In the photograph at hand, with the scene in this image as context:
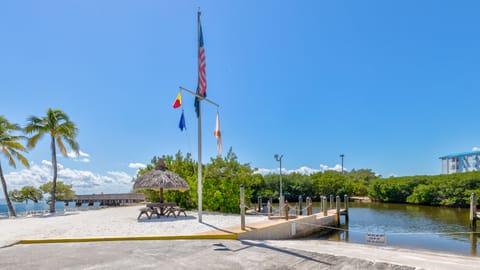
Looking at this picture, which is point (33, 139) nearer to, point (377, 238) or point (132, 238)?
point (132, 238)

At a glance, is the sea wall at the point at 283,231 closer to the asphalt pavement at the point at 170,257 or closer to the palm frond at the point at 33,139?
the asphalt pavement at the point at 170,257

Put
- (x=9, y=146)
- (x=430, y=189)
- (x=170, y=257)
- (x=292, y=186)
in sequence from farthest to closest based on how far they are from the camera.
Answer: (x=292, y=186) < (x=430, y=189) < (x=9, y=146) < (x=170, y=257)

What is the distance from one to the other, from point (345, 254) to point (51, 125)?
22226 millimetres

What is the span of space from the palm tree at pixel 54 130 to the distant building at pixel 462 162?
88682 millimetres

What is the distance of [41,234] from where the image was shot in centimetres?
1048

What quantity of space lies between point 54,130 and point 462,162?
94.3 metres

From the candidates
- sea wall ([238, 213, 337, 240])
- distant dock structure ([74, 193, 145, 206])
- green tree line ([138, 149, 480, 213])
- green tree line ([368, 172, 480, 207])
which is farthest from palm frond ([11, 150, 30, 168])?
green tree line ([368, 172, 480, 207])

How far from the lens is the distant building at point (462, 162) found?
77438 millimetres

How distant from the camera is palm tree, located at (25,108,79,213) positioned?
22.1 meters

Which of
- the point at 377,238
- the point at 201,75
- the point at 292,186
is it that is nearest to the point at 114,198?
the point at 292,186

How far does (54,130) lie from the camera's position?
2248 centimetres

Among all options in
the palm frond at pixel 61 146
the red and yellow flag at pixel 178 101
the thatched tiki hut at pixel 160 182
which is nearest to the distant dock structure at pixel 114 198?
the palm frond at pixel 61 146

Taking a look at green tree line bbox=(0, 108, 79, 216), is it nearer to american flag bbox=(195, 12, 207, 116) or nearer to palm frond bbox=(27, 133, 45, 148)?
palm frond bbox=(27, 133, 45, 148)

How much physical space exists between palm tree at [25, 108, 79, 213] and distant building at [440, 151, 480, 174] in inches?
3491
